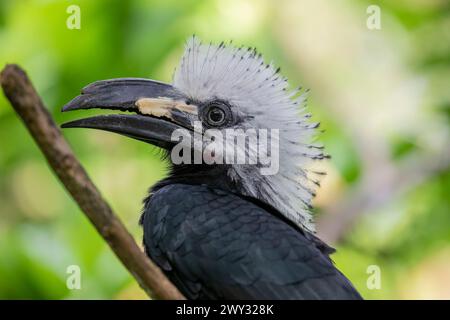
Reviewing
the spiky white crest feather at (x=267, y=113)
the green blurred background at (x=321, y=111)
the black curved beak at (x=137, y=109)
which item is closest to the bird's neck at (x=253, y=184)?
the spiky white crest feather at (x=267, y=113)

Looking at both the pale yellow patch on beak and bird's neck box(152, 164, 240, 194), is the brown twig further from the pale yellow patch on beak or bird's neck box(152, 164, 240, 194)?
the pale yellow patch on beak

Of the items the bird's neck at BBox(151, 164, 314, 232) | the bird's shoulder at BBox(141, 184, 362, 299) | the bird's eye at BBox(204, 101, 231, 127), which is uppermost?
the bird's eye at BBox(204, 101, 231, 127)

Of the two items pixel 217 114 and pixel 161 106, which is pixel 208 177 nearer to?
pixel 217 114

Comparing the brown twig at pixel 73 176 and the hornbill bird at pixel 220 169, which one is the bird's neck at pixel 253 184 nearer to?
the hornbill bird at pixel 220 169

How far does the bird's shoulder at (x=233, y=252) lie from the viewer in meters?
3.53

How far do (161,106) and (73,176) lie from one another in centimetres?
171

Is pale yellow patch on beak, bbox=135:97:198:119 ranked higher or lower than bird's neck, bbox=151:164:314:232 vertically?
higher

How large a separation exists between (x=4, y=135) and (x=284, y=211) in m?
4.17

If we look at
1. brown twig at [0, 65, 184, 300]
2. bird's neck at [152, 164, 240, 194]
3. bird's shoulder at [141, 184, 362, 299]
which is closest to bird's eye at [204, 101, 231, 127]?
bird's neck at [152, 164, 240, 194]

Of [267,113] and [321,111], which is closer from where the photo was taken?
[267,113]

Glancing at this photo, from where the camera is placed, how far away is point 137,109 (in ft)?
14.0

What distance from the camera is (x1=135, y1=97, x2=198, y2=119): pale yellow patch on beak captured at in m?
4.26

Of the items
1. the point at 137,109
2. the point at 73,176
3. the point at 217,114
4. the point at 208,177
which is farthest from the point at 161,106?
the point at 73,176
